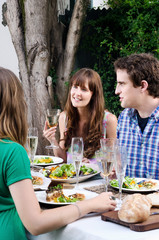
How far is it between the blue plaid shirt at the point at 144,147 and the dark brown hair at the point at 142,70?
0.20 meters

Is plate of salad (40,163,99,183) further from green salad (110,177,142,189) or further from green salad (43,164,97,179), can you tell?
green salad (110,177,142,189)

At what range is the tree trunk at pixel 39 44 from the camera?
459 cm

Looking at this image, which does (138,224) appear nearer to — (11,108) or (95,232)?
(95,232)

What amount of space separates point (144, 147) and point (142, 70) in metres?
0.62

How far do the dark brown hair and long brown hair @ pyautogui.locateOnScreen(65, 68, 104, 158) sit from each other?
477 millimetres

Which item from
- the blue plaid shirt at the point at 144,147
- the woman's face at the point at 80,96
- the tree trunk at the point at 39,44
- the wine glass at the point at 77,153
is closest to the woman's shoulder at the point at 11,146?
the wine glass at the point at 77,153

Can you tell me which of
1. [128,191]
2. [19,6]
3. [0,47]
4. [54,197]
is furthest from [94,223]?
[0,47]

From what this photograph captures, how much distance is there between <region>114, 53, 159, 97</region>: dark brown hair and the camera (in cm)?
260

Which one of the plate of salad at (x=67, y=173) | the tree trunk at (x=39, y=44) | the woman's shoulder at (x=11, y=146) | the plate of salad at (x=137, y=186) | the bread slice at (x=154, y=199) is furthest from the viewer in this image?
the tree trunk at (x=39, y=44)

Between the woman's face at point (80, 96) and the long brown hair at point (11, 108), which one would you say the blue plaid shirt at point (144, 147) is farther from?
the long brown hair at point (11, 108)

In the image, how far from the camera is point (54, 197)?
1.55 metres

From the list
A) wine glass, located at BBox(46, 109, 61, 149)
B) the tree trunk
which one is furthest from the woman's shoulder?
the tree trunk

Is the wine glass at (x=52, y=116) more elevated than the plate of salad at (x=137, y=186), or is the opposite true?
the wine glass at (x=52, y=116)

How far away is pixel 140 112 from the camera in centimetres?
263
